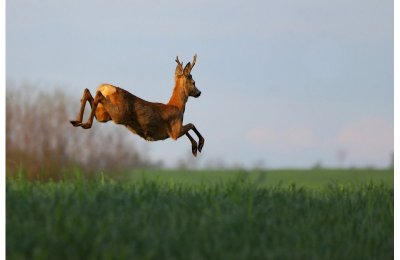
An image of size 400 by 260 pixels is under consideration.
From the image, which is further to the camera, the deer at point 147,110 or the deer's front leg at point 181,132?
the deer's front leg at point 181,132

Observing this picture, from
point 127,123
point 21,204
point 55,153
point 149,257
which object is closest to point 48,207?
point 21,204

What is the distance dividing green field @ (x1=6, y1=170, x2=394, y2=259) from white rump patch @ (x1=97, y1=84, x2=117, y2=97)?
3.38 ft

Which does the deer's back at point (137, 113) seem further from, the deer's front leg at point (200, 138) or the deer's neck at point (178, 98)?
the deer's front leg at point (200, 138)

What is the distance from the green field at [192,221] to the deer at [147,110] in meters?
0.70

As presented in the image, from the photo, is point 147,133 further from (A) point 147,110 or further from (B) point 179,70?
(B) point 179,70

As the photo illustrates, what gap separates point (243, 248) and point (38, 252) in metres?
1.61

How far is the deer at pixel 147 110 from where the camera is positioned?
6.62 meters

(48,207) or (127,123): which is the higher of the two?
(127,123)

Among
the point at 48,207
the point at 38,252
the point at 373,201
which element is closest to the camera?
the point at 38,252

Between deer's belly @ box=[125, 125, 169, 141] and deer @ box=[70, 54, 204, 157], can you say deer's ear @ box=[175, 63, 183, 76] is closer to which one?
deer @ box=[70, 54, 204, 157]

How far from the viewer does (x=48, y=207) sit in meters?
6.71

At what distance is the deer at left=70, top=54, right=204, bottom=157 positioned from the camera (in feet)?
21.7

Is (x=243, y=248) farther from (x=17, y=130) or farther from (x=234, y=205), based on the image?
(x=17, y=130)

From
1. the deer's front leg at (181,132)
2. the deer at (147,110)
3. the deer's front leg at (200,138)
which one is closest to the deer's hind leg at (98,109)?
the deer at (147,110)
